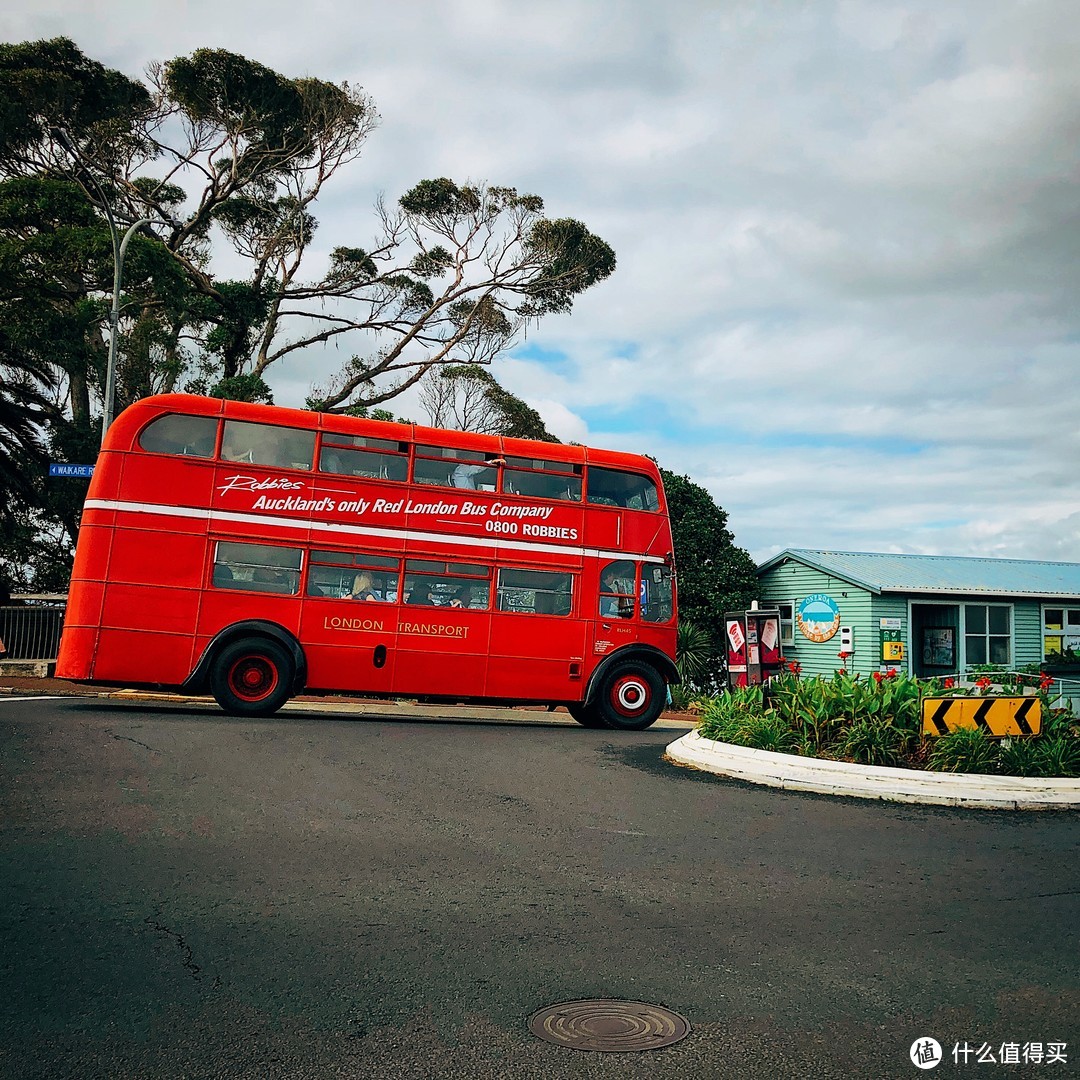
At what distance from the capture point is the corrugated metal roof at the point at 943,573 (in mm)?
23359

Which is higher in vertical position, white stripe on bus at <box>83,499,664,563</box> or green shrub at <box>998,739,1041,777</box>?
white stripe on bus at <box>83,499,664,563</box>

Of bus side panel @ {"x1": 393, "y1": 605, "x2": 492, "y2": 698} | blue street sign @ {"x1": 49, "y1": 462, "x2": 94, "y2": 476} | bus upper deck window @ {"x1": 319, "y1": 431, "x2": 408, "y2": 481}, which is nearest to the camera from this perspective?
bus upper deck window @ {"x1": 319, "y1": 431, "x2": 408, "y2": 481}

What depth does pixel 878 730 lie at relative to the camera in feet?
33.1

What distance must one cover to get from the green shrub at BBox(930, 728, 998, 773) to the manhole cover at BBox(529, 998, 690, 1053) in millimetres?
6444

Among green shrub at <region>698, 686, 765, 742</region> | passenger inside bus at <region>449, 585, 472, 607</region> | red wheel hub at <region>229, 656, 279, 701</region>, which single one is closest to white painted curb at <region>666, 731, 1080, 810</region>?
green shrub at <region>698, 686, 765, 742</region>

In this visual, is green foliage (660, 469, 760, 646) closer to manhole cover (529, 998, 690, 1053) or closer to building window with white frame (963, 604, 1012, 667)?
building window with white frame (963, 604, 1012, 667)

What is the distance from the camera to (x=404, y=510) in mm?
15000

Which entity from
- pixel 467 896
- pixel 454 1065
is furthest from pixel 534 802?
pixel 454 1065

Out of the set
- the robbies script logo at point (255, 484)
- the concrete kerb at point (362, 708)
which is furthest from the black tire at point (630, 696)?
the robbies script logo at point (255, 484)

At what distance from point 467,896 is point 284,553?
9433 millimetres

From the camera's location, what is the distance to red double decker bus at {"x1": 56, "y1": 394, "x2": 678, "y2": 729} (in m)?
13.7

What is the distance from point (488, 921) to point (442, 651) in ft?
32.0

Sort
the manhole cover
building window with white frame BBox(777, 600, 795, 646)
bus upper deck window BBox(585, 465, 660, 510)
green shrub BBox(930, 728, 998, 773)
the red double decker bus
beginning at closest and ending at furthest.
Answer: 1. the manhole cover
2. green shrub BBox(930, 728, 998, 773)
3. the red double decker bus
4. bus upper deck window BBox(585, 465, 660, 510)
5. building window with white frame BBox(777, 600, 795, 646)
